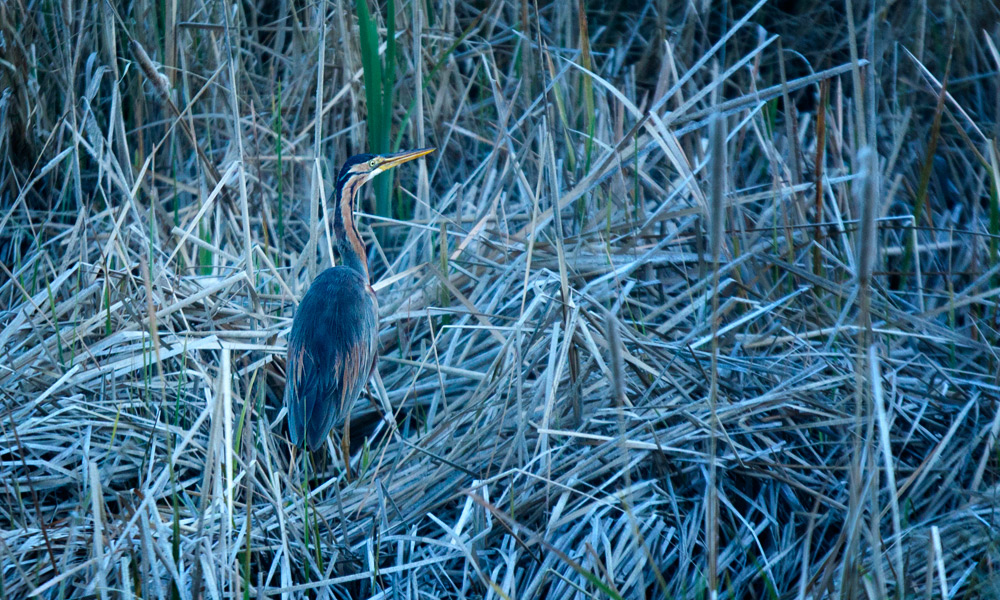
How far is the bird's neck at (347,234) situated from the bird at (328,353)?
13cm

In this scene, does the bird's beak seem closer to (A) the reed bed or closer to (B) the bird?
(A) the reed bed

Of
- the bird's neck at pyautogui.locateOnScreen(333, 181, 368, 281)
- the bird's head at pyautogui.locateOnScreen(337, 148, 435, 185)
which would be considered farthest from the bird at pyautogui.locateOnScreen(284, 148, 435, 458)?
the bird's head at pyautogui.locateOnScreen(337, 148, 435, 185)

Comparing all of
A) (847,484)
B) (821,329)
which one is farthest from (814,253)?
(847,484)

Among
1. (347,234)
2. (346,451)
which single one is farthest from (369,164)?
(346,451)

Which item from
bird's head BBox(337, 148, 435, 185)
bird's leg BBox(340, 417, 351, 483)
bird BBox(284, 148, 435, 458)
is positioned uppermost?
bird's head BBox(337, 148, 435, 185)

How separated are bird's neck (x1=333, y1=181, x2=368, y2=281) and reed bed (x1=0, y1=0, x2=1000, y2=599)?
0.50 feet

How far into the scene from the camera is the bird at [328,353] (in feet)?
9.07

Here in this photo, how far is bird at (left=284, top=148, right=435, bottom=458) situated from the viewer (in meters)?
2.76

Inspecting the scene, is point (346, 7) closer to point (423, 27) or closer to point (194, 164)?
point (423, 27)

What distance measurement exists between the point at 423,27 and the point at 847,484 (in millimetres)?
2703

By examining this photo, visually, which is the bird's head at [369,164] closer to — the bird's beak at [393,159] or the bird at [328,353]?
the bird's beak at [393,159]

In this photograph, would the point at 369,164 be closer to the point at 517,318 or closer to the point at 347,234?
the point at 347,234

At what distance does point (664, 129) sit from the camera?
2.89 meters

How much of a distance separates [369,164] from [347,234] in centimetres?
28
